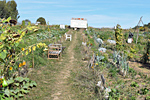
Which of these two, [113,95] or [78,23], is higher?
[78,23]

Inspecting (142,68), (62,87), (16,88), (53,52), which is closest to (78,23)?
(53,52)

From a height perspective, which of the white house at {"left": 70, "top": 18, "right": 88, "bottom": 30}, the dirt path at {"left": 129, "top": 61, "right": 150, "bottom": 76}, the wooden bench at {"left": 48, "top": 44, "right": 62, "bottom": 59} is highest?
the white house at {"left": 70, "top": 18, "right": 88, "bottom": 30}

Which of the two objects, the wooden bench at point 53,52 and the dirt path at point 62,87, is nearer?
the dirt path at point 62,87

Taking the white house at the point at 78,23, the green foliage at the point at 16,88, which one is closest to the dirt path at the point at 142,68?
the green foliage at the point at 16,88

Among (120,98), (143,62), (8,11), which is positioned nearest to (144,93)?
(120,98)

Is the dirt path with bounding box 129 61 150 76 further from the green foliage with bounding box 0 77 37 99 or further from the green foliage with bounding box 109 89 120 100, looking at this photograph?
the green foliage with bounding box 0 77 37 99

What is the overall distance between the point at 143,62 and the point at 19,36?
7906 mm

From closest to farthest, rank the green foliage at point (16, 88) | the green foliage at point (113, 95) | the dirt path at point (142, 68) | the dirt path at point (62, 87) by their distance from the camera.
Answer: the green foliage at point (16, 88) → the green foliage at point (113, 95) → the dirt path at point (62, 87) → the dirt path at point (142, 68)

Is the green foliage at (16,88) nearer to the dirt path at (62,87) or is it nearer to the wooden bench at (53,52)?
the dirt path at (62,87)

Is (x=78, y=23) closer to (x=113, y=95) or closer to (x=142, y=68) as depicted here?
(x=142, y=68)

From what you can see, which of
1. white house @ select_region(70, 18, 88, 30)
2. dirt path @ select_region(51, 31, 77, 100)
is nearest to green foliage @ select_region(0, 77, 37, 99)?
dirt path @ select_region(51, 31, 77, 100)

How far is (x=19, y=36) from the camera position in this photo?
13.1 feet

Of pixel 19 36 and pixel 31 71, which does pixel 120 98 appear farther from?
pixel 31 71

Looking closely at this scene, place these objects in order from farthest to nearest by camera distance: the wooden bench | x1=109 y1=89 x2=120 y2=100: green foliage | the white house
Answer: the white house → the wooden bench → x1=109 y1=89 x2=120 y2=100: green foliage
